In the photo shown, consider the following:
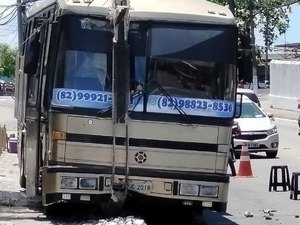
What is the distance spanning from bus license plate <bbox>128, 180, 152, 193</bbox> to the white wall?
4422 cm

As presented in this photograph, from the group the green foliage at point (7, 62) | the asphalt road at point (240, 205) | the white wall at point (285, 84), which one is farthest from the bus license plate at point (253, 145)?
the green foliage at point (7, 62)

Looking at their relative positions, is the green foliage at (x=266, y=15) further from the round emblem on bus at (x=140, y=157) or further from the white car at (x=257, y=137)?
the round emblem on bus at (x=140, y=157)

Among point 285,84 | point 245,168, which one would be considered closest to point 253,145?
point 245,168

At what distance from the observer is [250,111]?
24438 millimetres

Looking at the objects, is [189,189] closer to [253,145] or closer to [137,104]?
[137,104]

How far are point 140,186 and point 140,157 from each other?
14.9 inches

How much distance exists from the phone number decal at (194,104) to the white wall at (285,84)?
144 feet

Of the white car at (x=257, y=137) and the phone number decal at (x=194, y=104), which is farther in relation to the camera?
the white car at (x=257, y=137)

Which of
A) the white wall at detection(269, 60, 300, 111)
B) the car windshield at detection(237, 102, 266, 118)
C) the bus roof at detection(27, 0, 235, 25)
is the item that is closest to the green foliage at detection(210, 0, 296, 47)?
the white wall at detection(269, 60, 300, 111)

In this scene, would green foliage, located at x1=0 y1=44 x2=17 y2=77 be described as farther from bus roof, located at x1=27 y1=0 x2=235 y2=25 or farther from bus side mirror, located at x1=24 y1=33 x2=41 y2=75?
bus roof, located at x1=27 y1=0 x2=235 y2=25

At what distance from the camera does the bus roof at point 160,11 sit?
10719mm

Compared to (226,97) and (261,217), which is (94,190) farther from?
(261,217)

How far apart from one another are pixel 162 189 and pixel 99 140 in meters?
1.04

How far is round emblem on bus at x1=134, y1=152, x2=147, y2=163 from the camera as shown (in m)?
10.7
